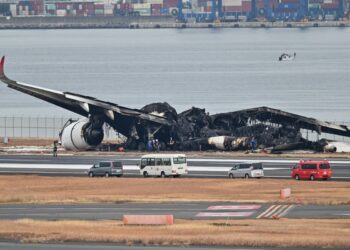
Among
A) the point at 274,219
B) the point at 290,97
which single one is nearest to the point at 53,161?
the point at 274,219

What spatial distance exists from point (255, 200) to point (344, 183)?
1005 centimetres

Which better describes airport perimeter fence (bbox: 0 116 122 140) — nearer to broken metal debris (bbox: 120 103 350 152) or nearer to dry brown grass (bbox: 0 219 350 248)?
broken metal debris (bbox: 120 103 350 152)

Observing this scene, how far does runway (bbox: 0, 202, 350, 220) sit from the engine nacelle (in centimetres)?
3998

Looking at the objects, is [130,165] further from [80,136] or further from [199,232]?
[199,232]

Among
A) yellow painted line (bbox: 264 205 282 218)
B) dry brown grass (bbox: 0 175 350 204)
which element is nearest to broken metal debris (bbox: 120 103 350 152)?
dry brown grass (bbox: 0 175 350 204)

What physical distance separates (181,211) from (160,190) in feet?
34.8

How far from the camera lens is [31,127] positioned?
145125 mm

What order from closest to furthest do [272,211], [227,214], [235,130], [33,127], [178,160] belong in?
[227,214] → [272,211] → [178,160] → [235,130] → [33,127]

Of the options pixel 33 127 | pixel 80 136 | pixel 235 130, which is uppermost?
pixel 235 130

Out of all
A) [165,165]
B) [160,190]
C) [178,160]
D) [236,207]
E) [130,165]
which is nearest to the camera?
[236,207]

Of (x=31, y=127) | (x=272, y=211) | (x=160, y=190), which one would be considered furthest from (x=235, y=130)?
(x=31, y=127)

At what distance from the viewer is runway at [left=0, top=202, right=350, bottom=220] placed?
5753 cm

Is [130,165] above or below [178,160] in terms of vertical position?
below

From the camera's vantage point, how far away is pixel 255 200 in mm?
64125
